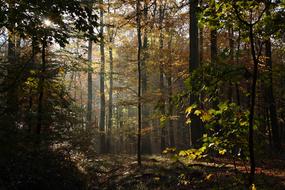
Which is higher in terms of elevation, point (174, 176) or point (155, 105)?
point (155, 105)

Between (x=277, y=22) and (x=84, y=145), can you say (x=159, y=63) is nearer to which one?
(x=84, y=145)

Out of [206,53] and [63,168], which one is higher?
[206,53]

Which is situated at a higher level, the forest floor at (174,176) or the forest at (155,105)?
the forest at (155,105)

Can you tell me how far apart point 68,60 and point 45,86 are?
2423mm

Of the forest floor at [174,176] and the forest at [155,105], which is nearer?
the forest at [155,105]

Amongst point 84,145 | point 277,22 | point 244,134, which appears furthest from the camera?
point 84,145

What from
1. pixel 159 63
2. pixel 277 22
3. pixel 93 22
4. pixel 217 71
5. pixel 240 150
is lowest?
pixel 240 150

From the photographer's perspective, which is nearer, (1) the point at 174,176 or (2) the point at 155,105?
(2) the point at 155,105

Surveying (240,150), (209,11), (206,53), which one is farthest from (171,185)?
(206,53)

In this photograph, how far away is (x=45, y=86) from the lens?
36.9 feet

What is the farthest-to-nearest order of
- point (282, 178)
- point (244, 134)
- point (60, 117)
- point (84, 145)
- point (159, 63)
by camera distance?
point (159, 63) < point (84, 145) < point (60, 117) < point (282, 178) < point (244, 134)

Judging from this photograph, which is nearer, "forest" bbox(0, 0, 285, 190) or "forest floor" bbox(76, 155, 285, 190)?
"forest" bbox(0, 0, 285, 190)

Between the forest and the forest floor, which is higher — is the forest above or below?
above

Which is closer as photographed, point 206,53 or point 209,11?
point 209,11
